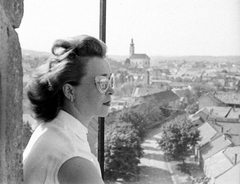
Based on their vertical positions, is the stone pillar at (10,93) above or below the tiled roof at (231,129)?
above

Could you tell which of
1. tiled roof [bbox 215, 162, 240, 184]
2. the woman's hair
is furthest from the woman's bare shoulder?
tiled roof [bbox 215, 162, 240, 184]

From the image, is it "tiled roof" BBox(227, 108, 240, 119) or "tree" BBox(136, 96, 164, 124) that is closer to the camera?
"tree" BBox(136, 96, 164, 124)

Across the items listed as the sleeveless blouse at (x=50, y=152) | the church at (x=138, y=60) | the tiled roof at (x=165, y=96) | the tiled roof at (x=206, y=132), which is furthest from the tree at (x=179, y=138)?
the sleeveless blouse at (x=50, y=152)

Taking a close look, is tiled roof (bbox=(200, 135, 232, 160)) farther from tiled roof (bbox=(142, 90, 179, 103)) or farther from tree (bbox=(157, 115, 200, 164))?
tiled roof (bbox=(142, 90, 179, 103))

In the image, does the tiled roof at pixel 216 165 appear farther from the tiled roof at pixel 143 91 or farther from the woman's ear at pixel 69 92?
the woman's ear at pixel 69 92

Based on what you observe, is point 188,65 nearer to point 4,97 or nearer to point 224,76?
point 224,76

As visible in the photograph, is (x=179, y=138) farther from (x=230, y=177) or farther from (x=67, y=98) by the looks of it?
(x=67, y=98)

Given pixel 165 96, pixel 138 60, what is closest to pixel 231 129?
pixel 165 96
